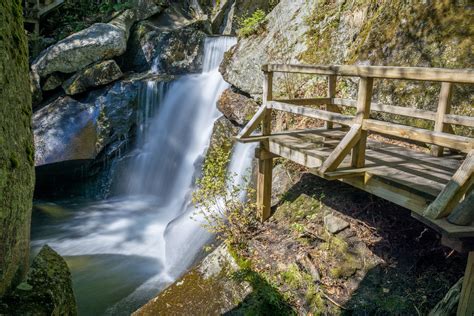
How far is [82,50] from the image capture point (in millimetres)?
12211

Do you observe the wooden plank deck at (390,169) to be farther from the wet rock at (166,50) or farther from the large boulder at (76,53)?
the large boulder at (76,53)

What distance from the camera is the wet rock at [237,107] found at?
881cm

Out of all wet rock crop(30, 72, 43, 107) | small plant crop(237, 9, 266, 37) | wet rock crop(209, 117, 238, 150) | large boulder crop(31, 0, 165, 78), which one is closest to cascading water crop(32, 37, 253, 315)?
wet rock crop(209, 117, 238, 150)

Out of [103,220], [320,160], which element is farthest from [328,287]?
[103,220]

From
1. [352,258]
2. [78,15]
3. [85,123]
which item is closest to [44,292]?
[352,258]

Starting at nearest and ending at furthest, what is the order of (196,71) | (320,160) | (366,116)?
(366,116), (320,160), (196,71)

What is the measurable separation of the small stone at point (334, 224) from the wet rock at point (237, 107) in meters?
3.93

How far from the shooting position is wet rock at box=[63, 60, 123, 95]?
39.7 ft

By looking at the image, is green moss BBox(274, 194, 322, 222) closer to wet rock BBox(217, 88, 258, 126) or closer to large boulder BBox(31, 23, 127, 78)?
wet rock BBox(217, 88, 258, 126)

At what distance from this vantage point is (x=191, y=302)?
5.11m

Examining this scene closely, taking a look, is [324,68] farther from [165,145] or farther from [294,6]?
[165,145]

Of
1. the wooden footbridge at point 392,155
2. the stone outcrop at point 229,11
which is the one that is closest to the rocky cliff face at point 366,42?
the wooden footbridge at point 392,155

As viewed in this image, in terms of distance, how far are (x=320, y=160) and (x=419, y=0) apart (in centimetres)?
376

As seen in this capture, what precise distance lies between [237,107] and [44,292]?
7.51m
